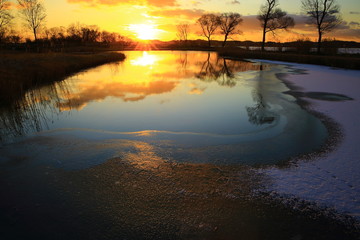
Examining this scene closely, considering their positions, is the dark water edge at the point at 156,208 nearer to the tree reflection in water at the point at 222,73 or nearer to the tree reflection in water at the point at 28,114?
the tree reflection in water at the point at 28,114

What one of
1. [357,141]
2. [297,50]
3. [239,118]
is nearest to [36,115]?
[239,118]

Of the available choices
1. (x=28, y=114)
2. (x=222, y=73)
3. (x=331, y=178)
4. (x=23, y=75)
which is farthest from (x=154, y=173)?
(x=222, y=73)

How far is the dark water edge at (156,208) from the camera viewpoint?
3.00 m

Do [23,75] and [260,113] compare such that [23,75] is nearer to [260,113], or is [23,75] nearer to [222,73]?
[260,113]

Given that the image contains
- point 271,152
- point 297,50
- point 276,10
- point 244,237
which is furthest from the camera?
point 276,10

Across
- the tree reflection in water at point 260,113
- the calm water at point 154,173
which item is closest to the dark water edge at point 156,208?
the calm water at point 154,173

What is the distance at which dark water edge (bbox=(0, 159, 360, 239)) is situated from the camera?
3.00 metres

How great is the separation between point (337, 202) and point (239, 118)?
468cm

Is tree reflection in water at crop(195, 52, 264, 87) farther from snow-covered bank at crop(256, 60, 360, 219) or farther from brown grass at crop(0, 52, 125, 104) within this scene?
brown grass at crop(0, 52, 125, 104)

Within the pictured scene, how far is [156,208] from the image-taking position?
11.3ft

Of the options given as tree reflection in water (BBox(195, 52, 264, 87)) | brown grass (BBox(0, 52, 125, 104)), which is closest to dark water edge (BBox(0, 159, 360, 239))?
brown grass (BBox(0, 52, 125, 104))

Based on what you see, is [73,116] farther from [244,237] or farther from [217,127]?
[244,237]

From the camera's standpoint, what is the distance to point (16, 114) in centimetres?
824

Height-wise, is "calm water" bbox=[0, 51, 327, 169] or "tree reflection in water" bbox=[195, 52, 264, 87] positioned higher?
"tree reflection in water" bbox=[195, 52, 264, 87]
